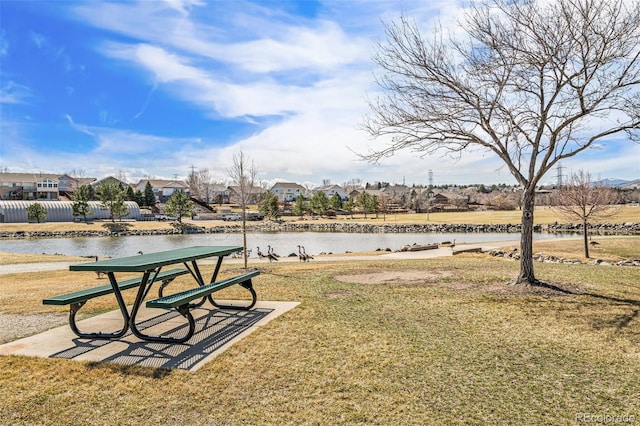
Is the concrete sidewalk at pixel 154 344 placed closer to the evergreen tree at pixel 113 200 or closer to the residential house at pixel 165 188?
the evergreen tree at pixel 113 200

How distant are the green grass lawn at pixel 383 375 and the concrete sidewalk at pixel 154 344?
209mm

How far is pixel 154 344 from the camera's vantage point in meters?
5.22

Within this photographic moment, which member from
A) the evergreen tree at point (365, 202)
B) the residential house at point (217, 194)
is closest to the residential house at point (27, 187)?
the residential house at point (217, 194)

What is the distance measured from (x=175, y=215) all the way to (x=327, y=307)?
57.1 metres

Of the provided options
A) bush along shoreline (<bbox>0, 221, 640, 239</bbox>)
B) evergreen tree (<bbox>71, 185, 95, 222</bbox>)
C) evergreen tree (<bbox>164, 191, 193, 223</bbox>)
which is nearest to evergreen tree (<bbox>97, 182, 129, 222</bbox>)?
evergreen tree (<bbox>71, 185, 95, 222</bbox>)

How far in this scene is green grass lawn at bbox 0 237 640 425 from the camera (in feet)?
11.4

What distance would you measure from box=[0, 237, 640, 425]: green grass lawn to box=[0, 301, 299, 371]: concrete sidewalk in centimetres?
21

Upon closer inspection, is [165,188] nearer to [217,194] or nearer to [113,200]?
[217,194]

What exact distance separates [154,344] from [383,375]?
295 cm

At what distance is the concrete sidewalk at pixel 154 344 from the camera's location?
4734mm

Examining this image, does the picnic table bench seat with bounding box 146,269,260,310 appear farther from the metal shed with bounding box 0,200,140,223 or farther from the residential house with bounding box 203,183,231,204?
the residential house with bounding box 203,183,231,204

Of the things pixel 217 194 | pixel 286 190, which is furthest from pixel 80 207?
pixel 286 190

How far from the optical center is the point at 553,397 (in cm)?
371

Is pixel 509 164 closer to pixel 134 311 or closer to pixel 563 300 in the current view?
pixel 563 300
